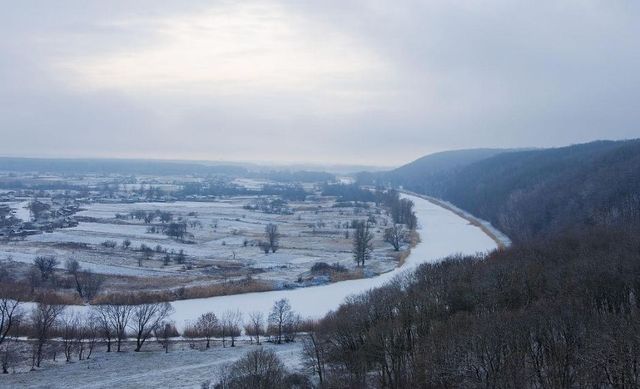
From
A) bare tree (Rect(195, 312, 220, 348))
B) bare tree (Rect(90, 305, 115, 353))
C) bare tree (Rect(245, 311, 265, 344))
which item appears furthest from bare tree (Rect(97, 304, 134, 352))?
bare tree (Rect(245, 311, 265, 344))

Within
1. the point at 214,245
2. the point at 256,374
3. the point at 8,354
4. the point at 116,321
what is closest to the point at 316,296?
the point at 116,321

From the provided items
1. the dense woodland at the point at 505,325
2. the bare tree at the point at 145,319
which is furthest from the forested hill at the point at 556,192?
the bare tree at the point at 145,319

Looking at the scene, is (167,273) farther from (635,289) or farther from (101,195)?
(101,195)

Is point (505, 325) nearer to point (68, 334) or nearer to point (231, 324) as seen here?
point (231, 324)

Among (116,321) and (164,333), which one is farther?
(164,333)

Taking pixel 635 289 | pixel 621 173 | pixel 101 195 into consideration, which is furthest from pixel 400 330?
pixel 101 195

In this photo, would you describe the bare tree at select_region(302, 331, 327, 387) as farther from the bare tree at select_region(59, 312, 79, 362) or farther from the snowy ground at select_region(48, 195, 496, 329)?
the snowy ground at select_region(48, 195, 496, 329)

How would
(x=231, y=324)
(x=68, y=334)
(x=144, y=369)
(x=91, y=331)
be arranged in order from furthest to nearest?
(x=231, y=324)
(x=91, y=331)
(x=68, y=334)
(x=144, y=369)
